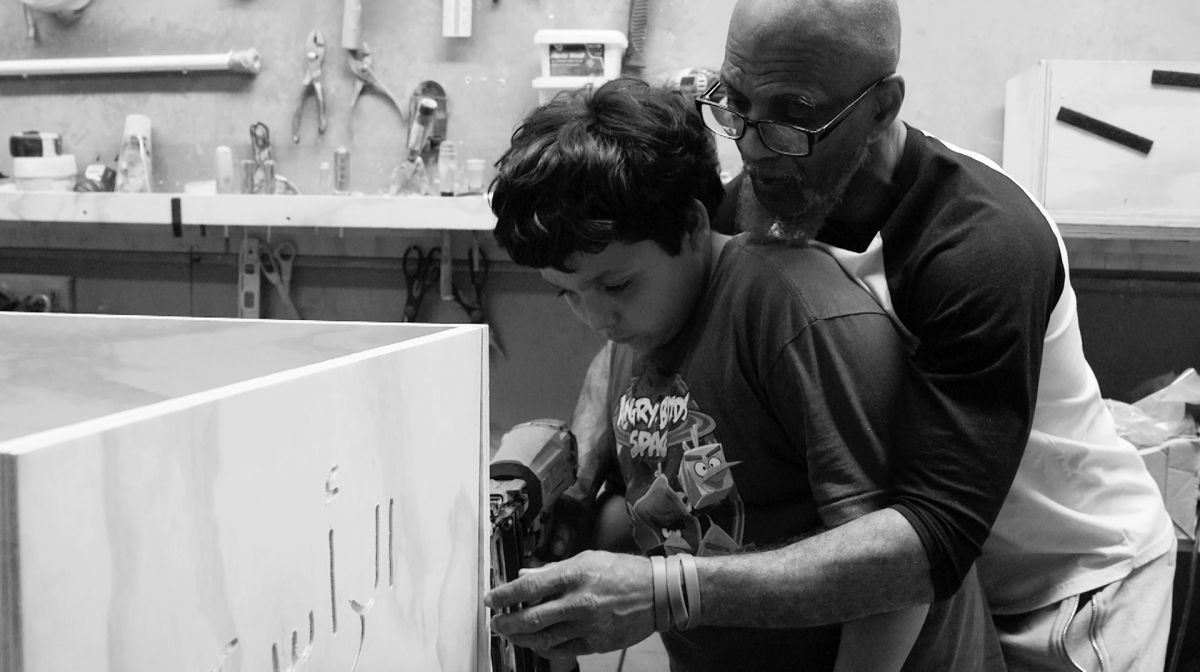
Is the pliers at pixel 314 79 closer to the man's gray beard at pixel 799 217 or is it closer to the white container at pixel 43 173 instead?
the white container at pixel 43 173

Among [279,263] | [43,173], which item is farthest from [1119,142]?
[43,173]

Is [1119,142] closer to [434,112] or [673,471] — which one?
[673,471]

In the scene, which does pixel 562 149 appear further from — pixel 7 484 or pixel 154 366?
pixel 7 484

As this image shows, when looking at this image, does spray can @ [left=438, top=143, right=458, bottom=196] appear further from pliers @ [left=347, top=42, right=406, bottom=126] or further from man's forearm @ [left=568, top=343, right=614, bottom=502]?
man's forearm @ [left=568, top=343, right=614, bottom=502]

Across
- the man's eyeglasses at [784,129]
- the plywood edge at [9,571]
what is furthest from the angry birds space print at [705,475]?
the plywood edge at [9,571]

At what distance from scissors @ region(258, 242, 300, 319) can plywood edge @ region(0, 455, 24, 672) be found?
178 cm

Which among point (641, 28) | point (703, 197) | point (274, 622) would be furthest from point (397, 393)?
point (641, 28)

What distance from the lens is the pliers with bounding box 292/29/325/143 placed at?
Result: 1.93 meters

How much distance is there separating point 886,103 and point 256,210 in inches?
47.9

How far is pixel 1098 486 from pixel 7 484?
1048mm

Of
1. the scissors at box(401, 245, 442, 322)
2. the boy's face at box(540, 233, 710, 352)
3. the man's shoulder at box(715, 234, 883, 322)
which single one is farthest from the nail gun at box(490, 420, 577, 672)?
the scissors at box(401, 245, 442, 322)

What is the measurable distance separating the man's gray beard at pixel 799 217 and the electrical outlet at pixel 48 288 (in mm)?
1794

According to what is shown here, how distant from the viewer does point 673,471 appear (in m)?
0.95

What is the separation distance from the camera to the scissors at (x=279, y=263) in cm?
201
